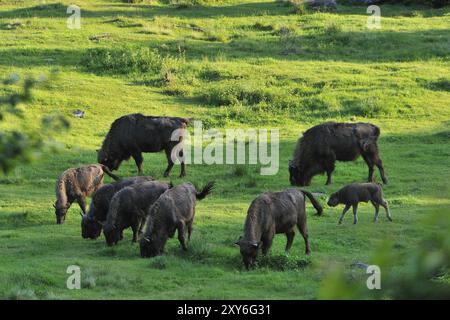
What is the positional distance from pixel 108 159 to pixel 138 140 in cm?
97

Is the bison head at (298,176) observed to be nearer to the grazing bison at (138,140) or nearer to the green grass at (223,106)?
the green grass at (223,106)

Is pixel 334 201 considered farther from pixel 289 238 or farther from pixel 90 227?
pixel 90 227

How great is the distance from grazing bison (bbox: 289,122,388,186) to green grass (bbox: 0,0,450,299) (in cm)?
61

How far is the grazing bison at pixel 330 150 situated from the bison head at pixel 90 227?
689 cm

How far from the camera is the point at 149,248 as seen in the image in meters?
15.1

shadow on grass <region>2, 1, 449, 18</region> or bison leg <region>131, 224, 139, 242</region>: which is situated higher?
shadow on grass <region>2, 1, 449, 18</region>

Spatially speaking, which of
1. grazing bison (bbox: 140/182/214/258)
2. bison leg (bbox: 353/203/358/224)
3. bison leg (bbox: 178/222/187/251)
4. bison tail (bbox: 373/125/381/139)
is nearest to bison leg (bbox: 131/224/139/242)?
grazing bison (bbox: 140/182/214/258)

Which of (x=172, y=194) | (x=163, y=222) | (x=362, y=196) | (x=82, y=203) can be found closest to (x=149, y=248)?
(x=163, y=222)

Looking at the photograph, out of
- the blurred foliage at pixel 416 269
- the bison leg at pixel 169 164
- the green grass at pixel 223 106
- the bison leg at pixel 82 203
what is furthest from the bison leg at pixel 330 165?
the blurred foliage at pixel 416 269

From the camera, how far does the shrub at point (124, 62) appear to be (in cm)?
3216

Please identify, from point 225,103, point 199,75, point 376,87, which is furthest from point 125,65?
point 376,87

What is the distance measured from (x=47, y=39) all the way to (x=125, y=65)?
15.5 ft

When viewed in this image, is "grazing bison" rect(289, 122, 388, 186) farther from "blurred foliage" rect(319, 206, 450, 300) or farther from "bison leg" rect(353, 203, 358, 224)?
"blurred foliage" rect(319, 206, 450, 300)

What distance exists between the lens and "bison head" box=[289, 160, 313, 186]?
22.3 metres
